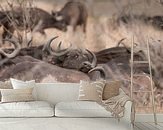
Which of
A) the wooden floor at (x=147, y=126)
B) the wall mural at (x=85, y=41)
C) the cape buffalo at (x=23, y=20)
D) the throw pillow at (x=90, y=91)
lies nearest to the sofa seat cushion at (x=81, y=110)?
the throw pillow at (x=90, y=91)

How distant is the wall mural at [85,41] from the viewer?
6137 millimetres

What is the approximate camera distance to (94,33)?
6.24m

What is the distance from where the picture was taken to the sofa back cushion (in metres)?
5.36

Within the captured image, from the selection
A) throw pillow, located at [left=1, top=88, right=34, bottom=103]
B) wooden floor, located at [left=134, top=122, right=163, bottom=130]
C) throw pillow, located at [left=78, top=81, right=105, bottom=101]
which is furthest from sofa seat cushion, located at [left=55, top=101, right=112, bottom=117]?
wooden floor, located at [left=134, top=122, right=163, bottom=130]

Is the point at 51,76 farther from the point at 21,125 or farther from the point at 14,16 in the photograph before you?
the point at 21,125

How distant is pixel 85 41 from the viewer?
622 cm

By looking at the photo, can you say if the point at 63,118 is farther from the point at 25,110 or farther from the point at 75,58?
the point at 75,58

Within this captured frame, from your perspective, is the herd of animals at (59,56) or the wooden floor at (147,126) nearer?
the wooden floor at (147,126)

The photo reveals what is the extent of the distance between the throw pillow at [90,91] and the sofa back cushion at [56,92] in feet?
0.69

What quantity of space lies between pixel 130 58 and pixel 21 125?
8.57ft

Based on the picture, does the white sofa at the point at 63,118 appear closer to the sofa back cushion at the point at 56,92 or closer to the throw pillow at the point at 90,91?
the throw pillow at the point at 90,91

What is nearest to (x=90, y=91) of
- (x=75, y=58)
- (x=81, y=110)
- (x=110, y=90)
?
(x=110, y=90)

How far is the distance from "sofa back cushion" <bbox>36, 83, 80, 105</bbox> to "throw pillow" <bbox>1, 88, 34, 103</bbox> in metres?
0.39

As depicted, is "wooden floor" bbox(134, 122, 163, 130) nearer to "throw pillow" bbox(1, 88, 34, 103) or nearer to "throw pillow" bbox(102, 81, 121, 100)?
"throw pillow" bbox(102, 81, 121, 100)
